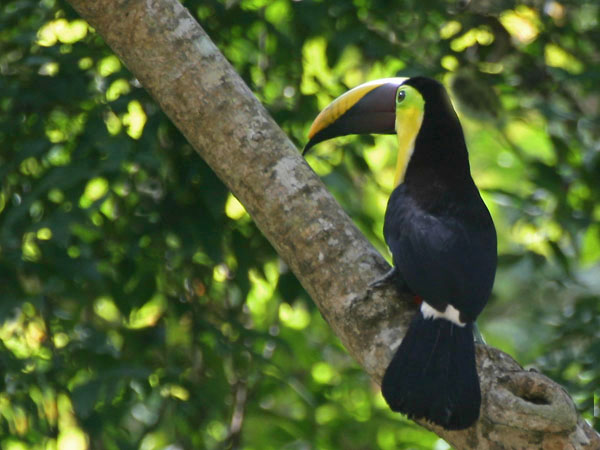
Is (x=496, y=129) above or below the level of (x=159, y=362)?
above

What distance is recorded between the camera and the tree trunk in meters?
2.02

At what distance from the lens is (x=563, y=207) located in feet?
10.6

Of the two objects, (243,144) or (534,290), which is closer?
(243,144)

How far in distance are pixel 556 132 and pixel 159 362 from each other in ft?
5.28

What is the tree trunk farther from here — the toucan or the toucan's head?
the toucan's head

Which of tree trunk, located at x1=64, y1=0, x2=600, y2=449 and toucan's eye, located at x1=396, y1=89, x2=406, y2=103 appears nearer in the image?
tree trunk, located at x1=64, y1=0, x2=600, y2=449

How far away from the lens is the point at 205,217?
292 cm

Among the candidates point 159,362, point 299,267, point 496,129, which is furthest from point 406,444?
point 299,267

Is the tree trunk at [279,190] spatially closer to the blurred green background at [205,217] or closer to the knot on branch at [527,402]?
the knot on branch at [527,402]

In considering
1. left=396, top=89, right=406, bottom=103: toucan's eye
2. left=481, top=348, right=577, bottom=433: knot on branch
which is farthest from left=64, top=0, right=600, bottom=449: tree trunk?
left=396, top=89, right=406, bottom=103: toucan's eye

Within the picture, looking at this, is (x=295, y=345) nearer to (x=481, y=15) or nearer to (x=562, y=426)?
(x=481, y=15)

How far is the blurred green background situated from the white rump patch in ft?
2.15

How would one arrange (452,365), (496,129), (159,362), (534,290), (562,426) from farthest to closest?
(534,290) → (496,129) → (159,362) → (452,365) → (562,426)

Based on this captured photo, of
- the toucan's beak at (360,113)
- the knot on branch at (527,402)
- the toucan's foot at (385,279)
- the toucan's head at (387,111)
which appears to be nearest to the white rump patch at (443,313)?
the toucan's foot at (385,279)
